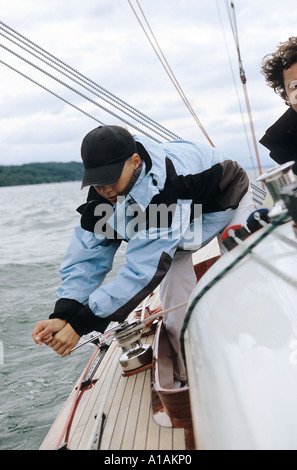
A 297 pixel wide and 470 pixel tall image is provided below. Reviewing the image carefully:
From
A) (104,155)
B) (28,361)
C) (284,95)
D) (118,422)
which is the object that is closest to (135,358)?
(118,422)

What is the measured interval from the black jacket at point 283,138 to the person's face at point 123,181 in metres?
0.84

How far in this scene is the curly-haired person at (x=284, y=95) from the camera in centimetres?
212

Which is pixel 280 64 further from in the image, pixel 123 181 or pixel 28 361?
pixel 28 361

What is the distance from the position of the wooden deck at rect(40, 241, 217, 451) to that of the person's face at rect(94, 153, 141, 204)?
2.75ft

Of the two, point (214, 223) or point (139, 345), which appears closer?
point (214, 223)

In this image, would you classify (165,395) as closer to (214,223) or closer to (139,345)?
(139,345)

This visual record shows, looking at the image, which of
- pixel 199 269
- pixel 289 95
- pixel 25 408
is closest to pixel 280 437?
pixel 289 95

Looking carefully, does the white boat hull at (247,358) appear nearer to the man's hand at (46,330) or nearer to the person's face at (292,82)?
the man's hand at (46,330)

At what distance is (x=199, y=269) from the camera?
3160 millimetres

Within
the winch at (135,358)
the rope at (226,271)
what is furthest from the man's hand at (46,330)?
the rope at (226,271)

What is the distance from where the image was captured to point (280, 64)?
2166mm

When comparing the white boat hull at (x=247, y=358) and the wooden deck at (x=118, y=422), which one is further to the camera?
the wooden deck at (x=118, y=422)

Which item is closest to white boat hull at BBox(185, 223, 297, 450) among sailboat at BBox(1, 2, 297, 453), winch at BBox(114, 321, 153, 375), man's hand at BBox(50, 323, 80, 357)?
sailboat at BBox(1, 2, 297, 453)
